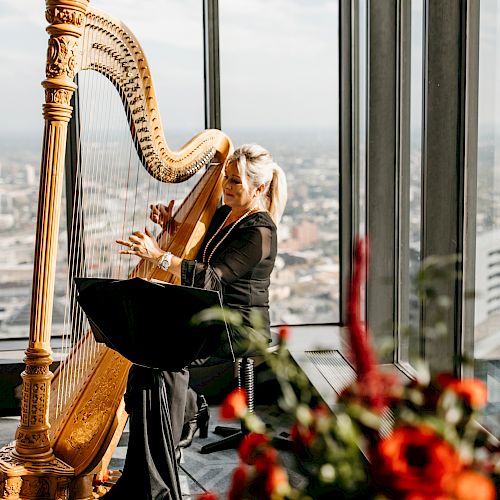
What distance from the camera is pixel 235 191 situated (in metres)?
3.50

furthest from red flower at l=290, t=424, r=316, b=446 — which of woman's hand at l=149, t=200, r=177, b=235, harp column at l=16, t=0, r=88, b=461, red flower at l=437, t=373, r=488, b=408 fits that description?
woman's hand at l=149, t=200, r=177, b=235

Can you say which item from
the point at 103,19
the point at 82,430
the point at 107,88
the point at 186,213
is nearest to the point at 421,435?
the point at 103,19

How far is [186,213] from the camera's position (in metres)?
3.65

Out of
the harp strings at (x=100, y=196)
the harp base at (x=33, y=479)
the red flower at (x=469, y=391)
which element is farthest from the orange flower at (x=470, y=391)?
the harp base at (x=33, y=479)

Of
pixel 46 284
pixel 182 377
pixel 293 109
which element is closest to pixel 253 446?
pixel 46 284

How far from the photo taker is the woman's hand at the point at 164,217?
3.57 m

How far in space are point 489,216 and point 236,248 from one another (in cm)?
107

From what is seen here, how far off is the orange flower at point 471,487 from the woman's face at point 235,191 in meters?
2.82

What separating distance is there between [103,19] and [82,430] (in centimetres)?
127

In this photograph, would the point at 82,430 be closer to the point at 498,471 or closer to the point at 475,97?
the point at 475,97

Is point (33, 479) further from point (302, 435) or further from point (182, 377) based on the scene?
point (302, 435)

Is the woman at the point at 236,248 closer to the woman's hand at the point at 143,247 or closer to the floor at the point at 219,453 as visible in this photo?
the woman's hand at the point at 143,247

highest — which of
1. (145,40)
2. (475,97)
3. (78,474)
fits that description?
(145,40)

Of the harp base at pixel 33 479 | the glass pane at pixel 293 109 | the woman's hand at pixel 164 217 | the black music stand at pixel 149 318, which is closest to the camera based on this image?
the black music stand at pixel 149 318
